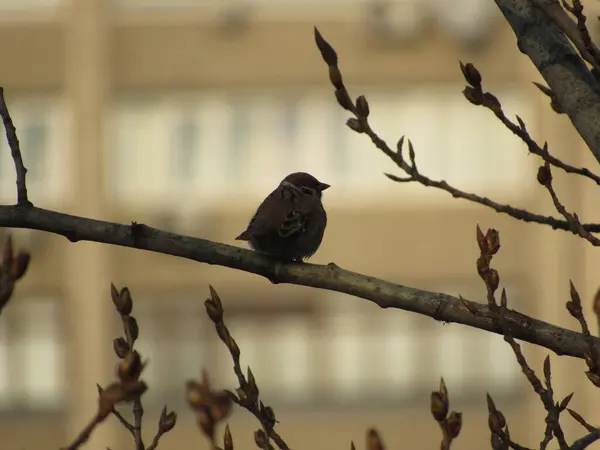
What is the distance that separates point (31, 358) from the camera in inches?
906

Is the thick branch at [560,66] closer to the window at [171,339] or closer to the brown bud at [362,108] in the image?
the brown bud at [362,108]

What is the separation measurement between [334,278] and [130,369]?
111 cm

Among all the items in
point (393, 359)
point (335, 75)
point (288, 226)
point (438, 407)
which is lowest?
point (393, 359)

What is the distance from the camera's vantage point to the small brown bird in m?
4.91

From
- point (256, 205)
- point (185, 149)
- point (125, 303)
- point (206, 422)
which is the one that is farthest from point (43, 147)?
point (206, 422)

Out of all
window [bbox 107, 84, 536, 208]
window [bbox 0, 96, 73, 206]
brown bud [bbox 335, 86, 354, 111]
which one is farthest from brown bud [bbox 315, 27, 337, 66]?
window [bbox 0, 96, 73, 206]

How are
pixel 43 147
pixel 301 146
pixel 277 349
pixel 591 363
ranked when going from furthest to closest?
pixel 301 146, pixel 43 147, pixel 277 349, pixel 591 363

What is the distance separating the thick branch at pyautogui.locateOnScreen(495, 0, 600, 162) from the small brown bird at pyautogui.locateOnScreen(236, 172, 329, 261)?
1.49 metres

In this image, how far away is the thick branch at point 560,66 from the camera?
3.36 m

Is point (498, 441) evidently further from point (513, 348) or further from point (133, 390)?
point (133, 390)

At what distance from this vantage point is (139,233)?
11.1 ft

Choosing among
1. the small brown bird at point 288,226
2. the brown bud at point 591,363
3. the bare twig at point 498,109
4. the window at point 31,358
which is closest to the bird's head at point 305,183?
the small brown bird at point 288,226

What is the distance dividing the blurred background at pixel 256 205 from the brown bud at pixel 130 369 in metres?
20.3

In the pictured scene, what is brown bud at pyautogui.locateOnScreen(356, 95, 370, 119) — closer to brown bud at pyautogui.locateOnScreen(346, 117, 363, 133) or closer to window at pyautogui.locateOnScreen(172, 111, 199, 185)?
brown bud at pyautogui.locateOnScreen(346, 117, 363, 133)
